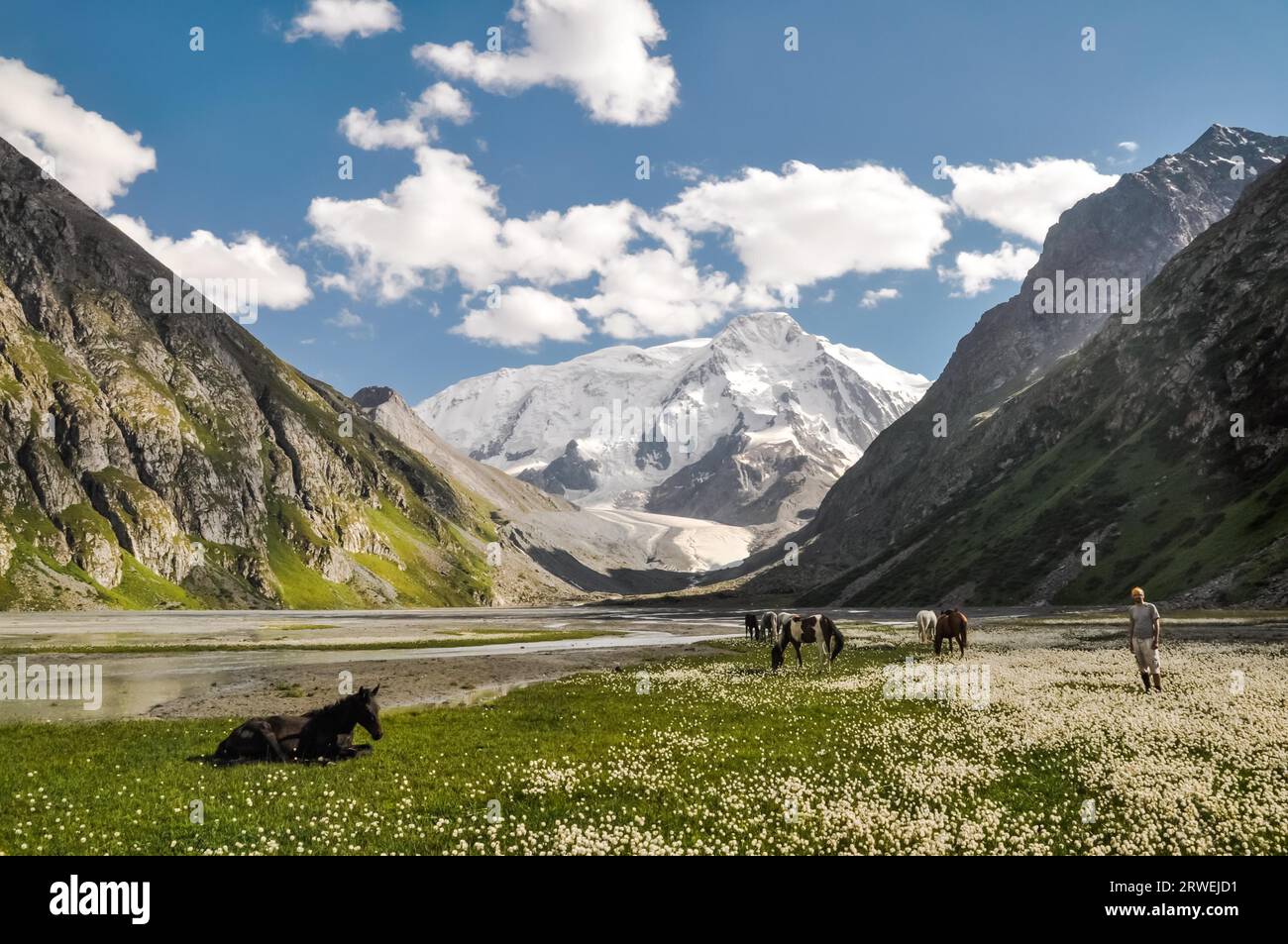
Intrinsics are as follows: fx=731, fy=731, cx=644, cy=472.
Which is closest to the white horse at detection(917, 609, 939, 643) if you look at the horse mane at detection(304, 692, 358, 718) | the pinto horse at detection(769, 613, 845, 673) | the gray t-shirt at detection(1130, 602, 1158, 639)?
the pinto horse at detection(769, 613, 845, 673)

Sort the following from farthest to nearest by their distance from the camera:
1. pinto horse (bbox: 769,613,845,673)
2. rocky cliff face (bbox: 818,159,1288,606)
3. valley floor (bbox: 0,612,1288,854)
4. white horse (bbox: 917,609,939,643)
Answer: rocky cliff face (bbox: 818,159,1288,606), white horse (bbox: 917,609,939,643), pinto horse (bbox: 769,613,845,673), valley floor (bbox: 0,612,1288,854)

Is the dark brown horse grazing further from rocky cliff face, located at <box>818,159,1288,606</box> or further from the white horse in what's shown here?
rocky cliff face, located at <box>818,159,1288,606</box>

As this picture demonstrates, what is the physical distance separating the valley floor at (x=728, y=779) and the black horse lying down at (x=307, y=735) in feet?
3.36

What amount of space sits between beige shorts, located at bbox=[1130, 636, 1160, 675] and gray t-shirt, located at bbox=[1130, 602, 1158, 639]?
0.23 metres

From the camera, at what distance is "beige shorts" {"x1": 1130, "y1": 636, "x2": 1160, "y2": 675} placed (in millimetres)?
27875

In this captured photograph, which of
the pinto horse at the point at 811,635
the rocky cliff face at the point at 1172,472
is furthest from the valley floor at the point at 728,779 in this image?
the rocky cliff face at the point at 1172,472

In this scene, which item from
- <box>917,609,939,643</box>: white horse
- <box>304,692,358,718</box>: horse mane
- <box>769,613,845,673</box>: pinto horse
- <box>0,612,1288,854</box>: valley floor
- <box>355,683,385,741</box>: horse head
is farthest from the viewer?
<box>917,609,939,643</box>: white horse

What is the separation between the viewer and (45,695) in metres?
36.1

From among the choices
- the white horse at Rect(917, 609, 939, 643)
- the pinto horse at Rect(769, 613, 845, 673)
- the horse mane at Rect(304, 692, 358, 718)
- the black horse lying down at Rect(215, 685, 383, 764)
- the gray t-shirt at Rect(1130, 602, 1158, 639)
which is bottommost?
the white horse at Rect(917, 609, 939, 643)

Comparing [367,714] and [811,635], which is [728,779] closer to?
[367,714]

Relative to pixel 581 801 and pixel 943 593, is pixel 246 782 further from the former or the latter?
pixel 943 593

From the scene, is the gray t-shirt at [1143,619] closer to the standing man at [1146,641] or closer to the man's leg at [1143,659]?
A: the standing man at [1146,641]
